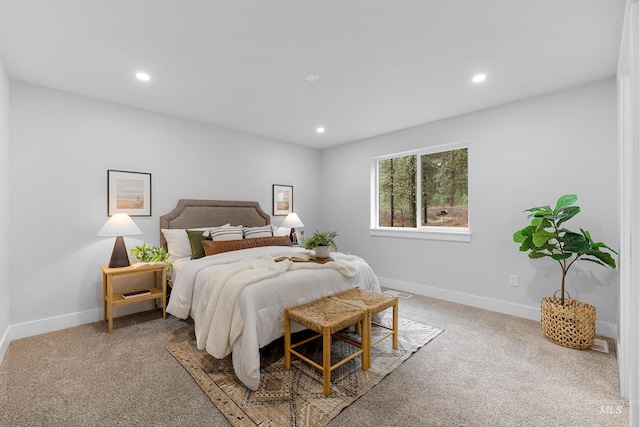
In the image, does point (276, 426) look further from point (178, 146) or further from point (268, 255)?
point (178, 146)

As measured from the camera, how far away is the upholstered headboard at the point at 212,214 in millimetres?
3666

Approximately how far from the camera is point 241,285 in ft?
7.08

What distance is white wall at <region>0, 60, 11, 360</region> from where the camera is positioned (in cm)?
238

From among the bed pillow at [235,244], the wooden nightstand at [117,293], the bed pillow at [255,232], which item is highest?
the bed pillow at [255,232]

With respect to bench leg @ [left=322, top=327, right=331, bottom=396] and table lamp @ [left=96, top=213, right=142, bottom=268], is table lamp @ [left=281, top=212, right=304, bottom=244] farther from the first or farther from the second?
bench leg @ [left=322, top=327, right=331, bottom=396]

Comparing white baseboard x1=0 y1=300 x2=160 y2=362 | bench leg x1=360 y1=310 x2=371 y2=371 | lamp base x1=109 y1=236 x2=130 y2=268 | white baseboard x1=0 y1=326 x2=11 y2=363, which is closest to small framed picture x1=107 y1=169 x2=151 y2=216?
lamp base x1=109 y1=236 x2=130 y2=268

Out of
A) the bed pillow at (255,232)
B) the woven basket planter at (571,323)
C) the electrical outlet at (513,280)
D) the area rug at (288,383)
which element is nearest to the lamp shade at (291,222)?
the bed pillow at (255,232)

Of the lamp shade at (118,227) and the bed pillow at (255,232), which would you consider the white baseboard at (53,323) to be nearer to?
the lamp shade at (118,227)

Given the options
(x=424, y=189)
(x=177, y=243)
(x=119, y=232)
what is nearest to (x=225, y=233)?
(x=177, y=243)

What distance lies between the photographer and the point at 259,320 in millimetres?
2082

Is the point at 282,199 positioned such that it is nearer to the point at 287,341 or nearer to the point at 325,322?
the point at 287,341

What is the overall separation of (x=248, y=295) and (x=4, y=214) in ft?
7.67

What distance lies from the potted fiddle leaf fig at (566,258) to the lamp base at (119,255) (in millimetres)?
4000

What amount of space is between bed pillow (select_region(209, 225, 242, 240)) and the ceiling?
1.48 metres
